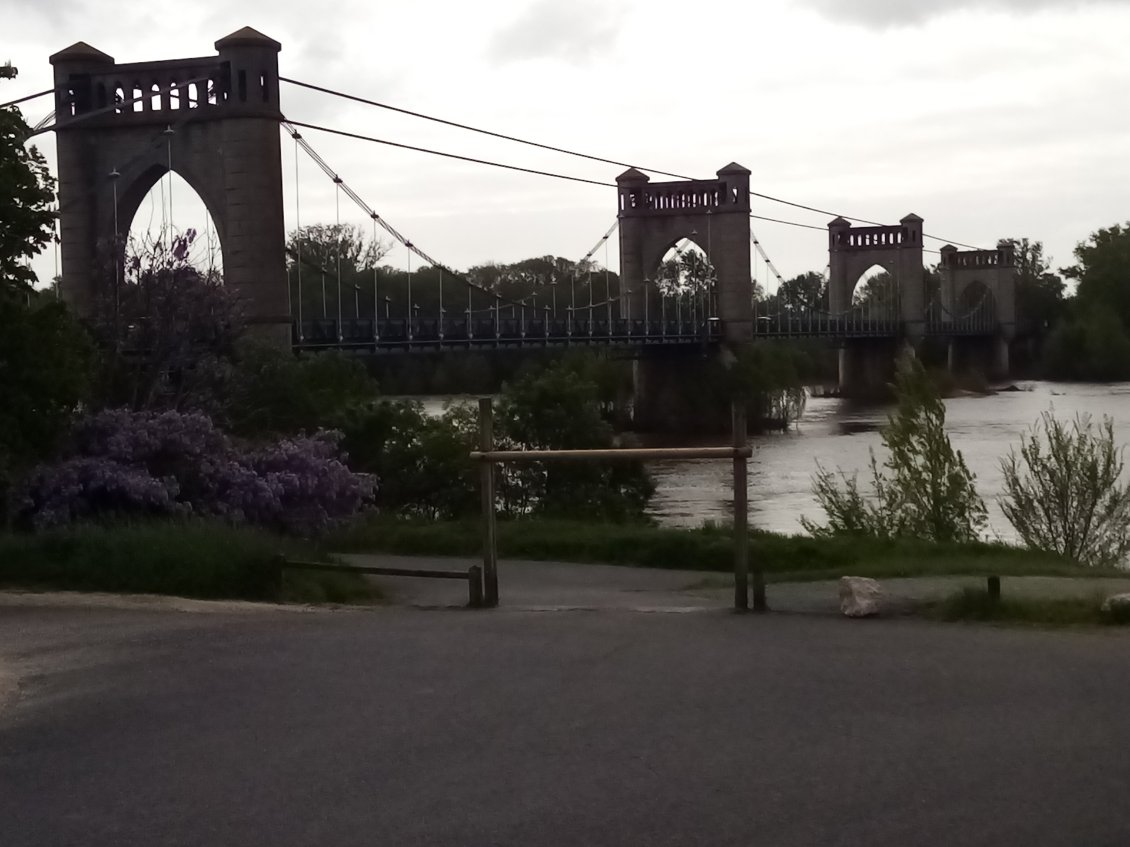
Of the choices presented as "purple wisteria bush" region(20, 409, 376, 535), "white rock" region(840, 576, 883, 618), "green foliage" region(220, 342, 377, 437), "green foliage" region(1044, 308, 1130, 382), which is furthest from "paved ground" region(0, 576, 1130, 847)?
"green foliage" region(1044, 308, 1130, 382)

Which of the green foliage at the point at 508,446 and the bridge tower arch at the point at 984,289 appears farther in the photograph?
the bridge tower arch at the point at 984,289

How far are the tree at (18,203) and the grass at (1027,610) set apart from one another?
7682 millimetres

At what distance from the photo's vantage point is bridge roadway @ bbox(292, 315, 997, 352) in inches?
1267

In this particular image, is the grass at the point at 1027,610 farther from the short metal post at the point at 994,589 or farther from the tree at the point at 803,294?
the tree at the point at 803,294

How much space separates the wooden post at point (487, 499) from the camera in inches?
404

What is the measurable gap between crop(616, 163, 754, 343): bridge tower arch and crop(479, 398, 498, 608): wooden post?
48.4 m

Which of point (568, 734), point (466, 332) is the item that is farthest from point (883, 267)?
point (568, 734)

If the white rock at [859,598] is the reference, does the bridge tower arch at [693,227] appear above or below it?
above

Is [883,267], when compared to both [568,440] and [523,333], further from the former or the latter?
[568,440]

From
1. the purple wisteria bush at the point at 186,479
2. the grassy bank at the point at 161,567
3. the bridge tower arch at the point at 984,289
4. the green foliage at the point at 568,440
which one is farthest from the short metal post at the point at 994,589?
the bridge tower arch at the point at 984,289

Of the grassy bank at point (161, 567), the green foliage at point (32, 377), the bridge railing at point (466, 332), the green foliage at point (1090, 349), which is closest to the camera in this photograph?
the grassy bank at point (161, 567)

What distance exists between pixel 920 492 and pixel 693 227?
4344 cm

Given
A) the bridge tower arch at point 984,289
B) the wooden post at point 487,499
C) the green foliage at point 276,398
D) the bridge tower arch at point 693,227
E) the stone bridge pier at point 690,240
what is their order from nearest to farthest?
the wooden post at point 487,499 → the green foliage at point 276,398 → the stone bridge pier at point 690,240 → the bridge tower arch at point 693,227 → the bridge tower arch at point 984,289

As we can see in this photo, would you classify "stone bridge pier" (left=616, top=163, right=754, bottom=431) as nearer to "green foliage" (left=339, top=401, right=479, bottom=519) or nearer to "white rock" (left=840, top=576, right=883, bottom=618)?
"green foliage" (left=339, top=401, right=479, bottom=519)
